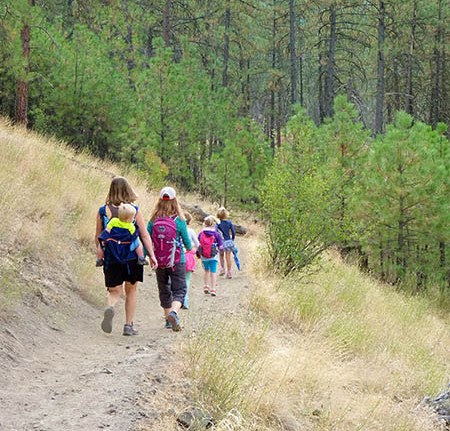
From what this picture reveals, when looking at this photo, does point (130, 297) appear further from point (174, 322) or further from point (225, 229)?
point (225, 229)

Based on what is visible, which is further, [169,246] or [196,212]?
[196,212]

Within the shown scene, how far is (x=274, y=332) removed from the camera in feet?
24.5

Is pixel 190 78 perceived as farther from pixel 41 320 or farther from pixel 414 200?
pixel 41 320

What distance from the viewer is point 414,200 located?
51.6 feet

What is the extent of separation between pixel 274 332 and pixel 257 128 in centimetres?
1790

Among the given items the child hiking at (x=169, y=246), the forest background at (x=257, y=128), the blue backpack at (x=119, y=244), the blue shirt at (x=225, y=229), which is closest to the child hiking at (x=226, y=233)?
the blue shirt at (x=225, y=229)

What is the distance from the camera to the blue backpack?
6176 millimetres

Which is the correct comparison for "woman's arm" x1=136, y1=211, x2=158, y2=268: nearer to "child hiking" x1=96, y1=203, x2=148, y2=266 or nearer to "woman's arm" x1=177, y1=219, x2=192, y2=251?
"child hiking" x1=96, y1=203, x2=148, y2=266

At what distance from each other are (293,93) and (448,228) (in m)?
9.57

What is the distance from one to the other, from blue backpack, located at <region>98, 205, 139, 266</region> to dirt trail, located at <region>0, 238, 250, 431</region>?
2.74 feet

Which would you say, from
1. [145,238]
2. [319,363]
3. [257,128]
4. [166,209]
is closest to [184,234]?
[166,209]

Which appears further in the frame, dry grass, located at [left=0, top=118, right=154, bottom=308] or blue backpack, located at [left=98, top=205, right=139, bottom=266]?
dry grass, located at [left=0, top=118, right=154, bottom=308]

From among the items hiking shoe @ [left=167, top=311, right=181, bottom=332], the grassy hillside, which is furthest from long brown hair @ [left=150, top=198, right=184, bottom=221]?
the grassy hillside

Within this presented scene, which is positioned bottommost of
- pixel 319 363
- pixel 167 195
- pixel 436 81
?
pixel 319 363
